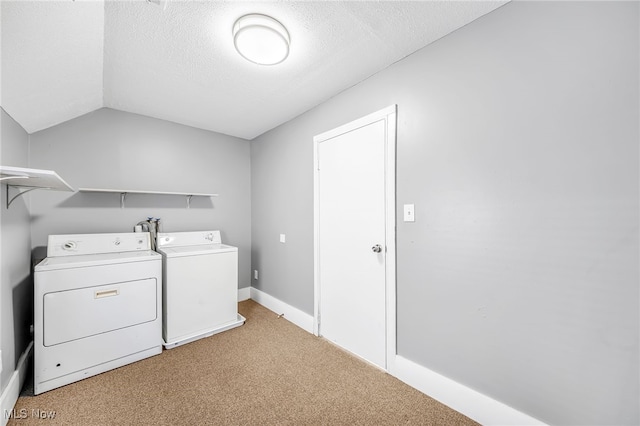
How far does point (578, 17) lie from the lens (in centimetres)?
112

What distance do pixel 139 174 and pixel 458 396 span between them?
341 cm

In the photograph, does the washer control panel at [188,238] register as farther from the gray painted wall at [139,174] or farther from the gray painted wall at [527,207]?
the gray painted wall at [527,207]

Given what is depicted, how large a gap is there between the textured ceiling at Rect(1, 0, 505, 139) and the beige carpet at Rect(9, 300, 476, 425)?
194 cm

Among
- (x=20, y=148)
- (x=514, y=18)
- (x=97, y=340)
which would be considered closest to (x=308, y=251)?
(x=97, y=340)

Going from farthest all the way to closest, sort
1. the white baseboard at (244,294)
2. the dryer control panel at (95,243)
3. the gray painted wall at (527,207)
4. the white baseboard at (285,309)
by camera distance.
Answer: the white baseboard at (244,294)
the white baseboard at (285,309)
the dryer control panel at (95,243)
the gray painted wall at (527,207)

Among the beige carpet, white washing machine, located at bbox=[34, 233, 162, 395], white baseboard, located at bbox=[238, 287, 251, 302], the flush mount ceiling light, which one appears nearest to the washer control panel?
white washing machine, located at bbox=[34, 233, 162, 395]

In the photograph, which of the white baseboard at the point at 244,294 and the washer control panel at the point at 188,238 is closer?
the washer control panel at the point at 188,238

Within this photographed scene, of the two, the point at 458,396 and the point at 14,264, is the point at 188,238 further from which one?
the point at 458,396

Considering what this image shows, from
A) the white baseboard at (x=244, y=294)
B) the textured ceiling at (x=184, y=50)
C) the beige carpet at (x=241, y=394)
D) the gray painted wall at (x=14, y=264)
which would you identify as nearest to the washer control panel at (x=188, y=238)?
the white baseboard at (x=244, y=294)

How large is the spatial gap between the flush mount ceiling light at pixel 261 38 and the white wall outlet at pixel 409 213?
1279mm

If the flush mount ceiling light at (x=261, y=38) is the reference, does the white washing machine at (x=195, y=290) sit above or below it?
below

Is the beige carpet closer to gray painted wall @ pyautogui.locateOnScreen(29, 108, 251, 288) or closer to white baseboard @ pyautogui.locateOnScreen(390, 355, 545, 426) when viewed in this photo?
white baseboard @ pyautogui.locateOnScreen(390, 355, 545, 426)

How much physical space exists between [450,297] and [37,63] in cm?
276

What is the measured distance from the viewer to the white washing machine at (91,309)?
1.69 metres
